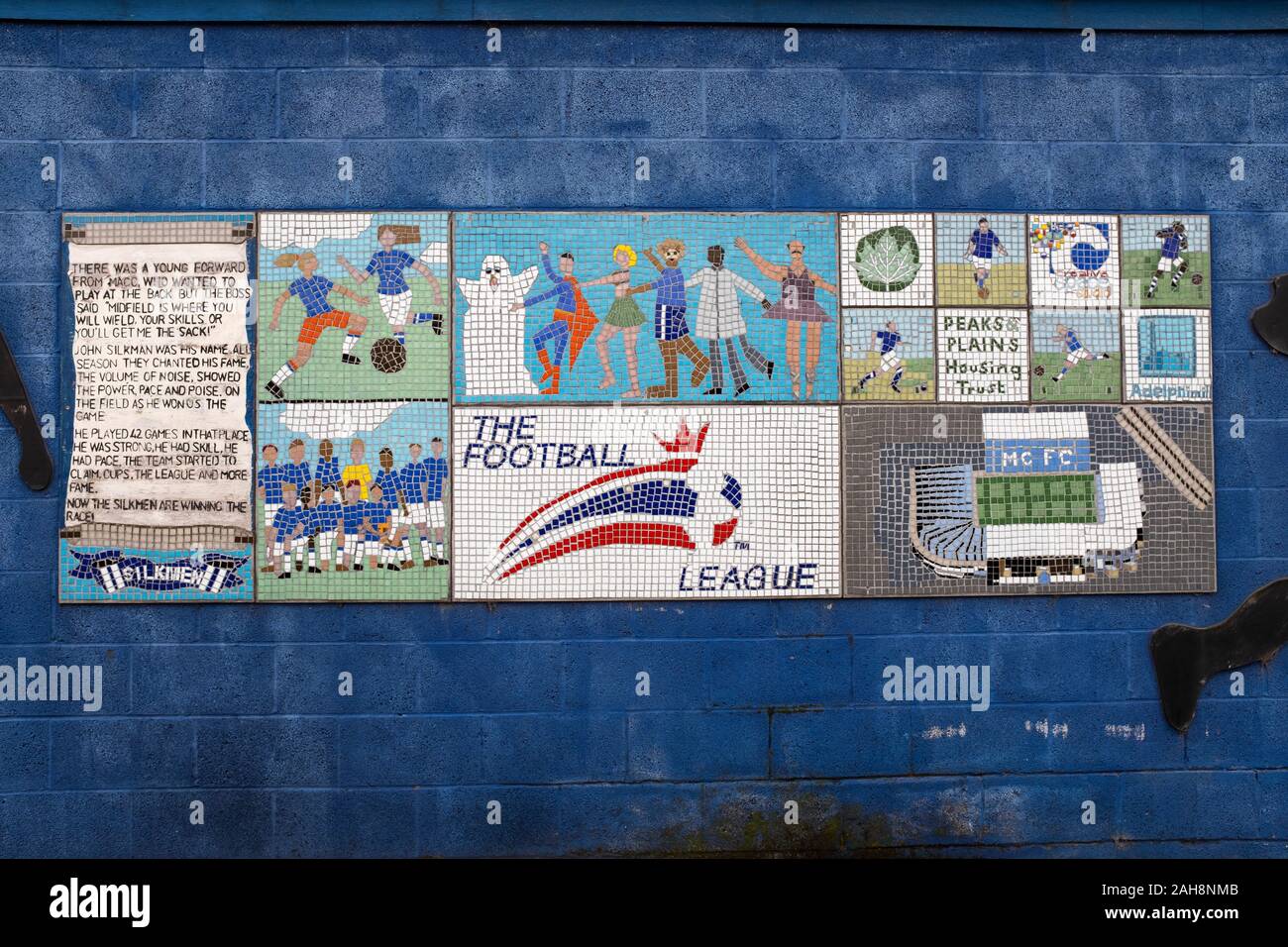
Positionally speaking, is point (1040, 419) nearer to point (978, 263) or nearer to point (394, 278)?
point (978, 263)

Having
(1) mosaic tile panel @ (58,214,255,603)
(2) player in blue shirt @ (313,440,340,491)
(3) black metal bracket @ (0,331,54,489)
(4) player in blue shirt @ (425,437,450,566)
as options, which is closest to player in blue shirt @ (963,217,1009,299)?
(4) player in blue shirt @ (425,437,450,566)

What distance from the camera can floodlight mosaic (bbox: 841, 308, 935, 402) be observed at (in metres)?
5.66

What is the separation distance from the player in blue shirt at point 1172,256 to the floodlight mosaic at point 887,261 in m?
1.22

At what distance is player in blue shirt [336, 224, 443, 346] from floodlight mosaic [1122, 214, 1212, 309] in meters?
3.68

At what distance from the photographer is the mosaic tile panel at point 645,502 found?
558 centimetres

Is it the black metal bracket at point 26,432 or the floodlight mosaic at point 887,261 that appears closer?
the black metal bracket at point 26,432

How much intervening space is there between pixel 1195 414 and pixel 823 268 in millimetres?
2152

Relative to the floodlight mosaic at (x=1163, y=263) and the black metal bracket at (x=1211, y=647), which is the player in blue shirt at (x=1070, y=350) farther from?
the black metal bracket at (x=1211, y=647)

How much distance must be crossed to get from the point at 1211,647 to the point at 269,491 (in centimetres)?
503

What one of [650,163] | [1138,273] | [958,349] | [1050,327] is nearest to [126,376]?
[650,163]

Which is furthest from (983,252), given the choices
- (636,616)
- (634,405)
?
(636,616)

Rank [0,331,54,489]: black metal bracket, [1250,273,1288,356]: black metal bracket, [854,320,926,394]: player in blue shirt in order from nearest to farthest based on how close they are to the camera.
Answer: [0,331,54,489]: black metal bracket
[854,320,926,394]: player in blue shirt
[1250,273,1288,356]: black metal bracket

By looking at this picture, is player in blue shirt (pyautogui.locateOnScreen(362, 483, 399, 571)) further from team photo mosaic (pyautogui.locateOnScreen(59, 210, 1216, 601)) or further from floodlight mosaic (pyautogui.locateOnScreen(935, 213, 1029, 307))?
floodlight mosaic (pyautogui.locateOnScreen(935, 213, 1029, 307))

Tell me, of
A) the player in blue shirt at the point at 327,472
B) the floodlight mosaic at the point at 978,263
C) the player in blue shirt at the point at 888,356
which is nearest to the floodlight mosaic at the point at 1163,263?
the floodlight mosaic at the point at 978,263
